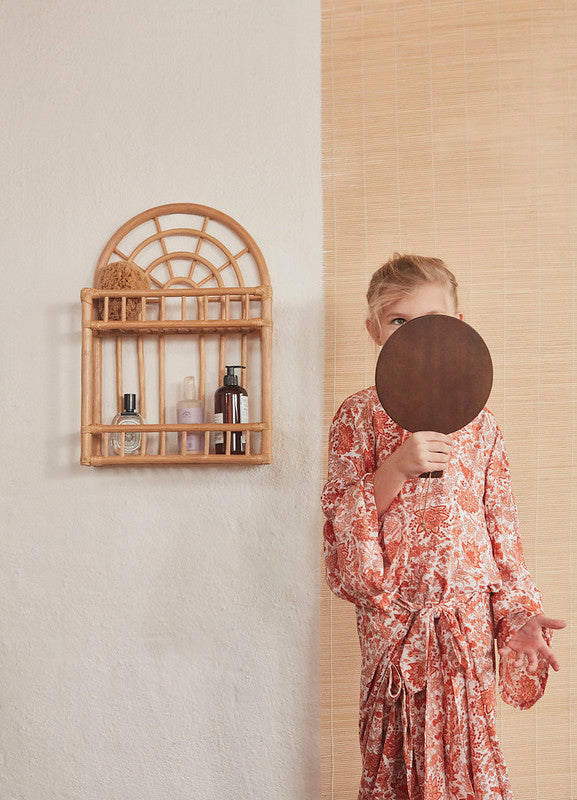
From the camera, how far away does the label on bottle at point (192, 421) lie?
4.84 feet

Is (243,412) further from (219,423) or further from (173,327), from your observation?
(173,327)

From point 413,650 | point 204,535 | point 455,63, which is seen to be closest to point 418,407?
point 413,650

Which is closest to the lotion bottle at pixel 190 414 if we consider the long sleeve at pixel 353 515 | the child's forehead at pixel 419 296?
the long sleeve at pixel 353 515

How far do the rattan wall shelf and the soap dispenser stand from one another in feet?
0.08

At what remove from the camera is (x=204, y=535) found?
1.53m

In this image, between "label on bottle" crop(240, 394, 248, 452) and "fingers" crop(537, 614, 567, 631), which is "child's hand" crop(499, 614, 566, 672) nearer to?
"fingers" crop(537, 614, 567, 631)

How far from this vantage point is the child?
107 cm

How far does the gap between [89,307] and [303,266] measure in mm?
428

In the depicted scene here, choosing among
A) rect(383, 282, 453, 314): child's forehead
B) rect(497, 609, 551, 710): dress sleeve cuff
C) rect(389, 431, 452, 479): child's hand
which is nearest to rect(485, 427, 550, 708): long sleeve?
rect(497, 609, 551, 710): dress sleeve cuff

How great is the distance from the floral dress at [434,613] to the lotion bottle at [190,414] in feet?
1.22

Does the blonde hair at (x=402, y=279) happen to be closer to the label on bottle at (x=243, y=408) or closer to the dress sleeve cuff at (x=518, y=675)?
the label on bottle at (x=243, y=408)

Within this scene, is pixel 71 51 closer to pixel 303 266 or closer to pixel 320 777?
pixel 303 266

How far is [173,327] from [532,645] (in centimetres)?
83

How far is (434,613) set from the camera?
1.10m
